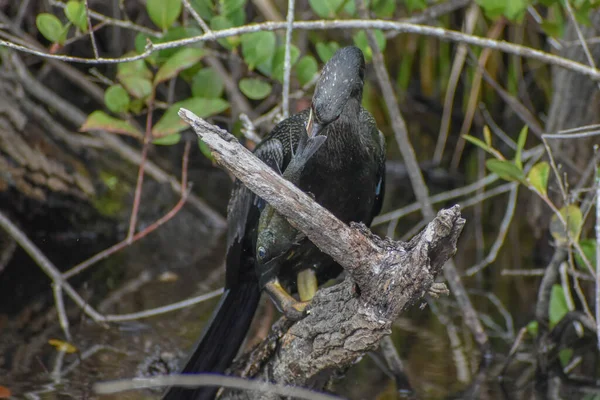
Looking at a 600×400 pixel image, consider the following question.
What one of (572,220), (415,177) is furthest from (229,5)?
(572,220)

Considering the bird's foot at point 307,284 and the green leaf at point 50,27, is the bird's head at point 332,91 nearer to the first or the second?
the bird's foot at point 307,284

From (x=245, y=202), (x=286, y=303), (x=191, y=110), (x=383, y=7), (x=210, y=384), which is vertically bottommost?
(x=210, y=384)

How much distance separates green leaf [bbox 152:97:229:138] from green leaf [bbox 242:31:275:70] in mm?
224

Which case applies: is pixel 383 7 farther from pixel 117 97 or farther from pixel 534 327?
pixel 534 327

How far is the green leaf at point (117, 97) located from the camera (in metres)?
3.62

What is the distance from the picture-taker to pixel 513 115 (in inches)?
277

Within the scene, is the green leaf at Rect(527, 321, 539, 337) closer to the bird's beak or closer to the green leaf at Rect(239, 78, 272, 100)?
the green leaf at Rect(239, 78, 272, 100)

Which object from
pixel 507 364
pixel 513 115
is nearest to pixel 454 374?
pixel 507 364

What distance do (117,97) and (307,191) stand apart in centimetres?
123

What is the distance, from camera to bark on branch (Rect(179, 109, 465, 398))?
7.21ft

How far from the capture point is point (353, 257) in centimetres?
229

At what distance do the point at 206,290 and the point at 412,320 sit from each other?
113 centimetres

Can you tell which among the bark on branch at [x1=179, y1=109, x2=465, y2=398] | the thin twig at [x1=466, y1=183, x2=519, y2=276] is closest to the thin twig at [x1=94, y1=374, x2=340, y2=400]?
the bark on branch at [x1=179, y1=109, x2=465, y2=398]

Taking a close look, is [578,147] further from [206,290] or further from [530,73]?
[530,73]
